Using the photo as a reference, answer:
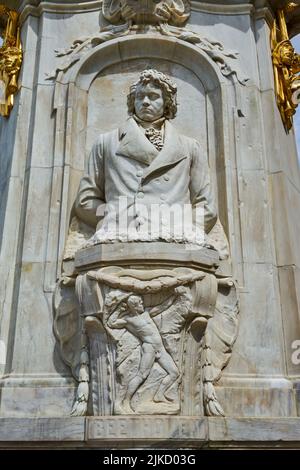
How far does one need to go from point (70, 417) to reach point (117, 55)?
19.7 ft

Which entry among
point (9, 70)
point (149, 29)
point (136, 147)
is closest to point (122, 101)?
point (149, 29)

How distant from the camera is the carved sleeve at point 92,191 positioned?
7.85 m

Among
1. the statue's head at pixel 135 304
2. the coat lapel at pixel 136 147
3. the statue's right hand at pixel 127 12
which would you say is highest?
the statue's right hand at pixel 127 12

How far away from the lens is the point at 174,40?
9.21 metres

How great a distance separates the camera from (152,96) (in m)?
8.21

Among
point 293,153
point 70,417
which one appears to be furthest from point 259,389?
point 293,153

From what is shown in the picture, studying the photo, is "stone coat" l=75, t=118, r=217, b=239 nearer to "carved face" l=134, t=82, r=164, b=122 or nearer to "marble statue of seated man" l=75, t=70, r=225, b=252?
"marble statue of seated man" l=75, t=70, r=225, b=252

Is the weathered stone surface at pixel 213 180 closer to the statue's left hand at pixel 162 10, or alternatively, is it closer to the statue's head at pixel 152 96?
the statue's left hand at pixel 162 10

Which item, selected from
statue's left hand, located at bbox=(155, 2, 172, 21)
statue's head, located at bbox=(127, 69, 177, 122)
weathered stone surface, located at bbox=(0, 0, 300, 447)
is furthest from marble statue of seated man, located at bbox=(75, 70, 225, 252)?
statue's left hand, located at bbox=(155, 2, 172, 21)

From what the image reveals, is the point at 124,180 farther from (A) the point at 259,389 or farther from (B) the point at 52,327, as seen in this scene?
(A) the point at 259,389

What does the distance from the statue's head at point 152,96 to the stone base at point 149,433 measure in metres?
4.39

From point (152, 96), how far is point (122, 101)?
1052mm

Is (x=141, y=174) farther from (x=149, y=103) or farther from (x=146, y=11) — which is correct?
(x=146, y=11)

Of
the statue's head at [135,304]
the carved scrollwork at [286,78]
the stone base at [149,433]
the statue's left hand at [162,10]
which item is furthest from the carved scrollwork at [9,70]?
the stone base at [149,433]
